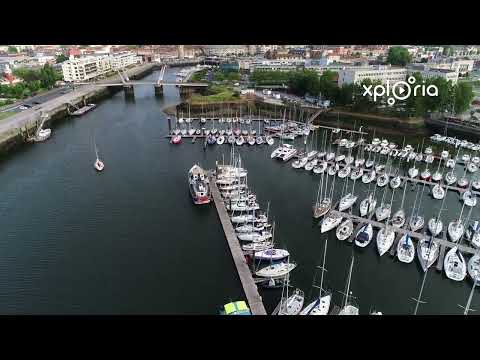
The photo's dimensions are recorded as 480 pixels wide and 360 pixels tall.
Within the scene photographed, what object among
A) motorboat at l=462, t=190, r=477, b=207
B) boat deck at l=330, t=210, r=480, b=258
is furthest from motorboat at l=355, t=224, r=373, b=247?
motorboat at l=462, t=190, r=477, b=207

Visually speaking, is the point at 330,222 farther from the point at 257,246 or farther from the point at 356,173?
the point at 356,173

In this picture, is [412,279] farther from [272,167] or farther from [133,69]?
[133,69]

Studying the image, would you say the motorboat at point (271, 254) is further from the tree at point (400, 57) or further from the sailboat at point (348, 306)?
the tree at point (400, 57)

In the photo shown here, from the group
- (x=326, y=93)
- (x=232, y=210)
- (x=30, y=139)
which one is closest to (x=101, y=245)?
(x=232, y=210)

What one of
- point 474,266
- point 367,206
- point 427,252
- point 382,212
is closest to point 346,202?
point 367,206

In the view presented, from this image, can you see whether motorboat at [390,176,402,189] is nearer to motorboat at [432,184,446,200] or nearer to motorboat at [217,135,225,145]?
motorboat at [432,184,446,200]
